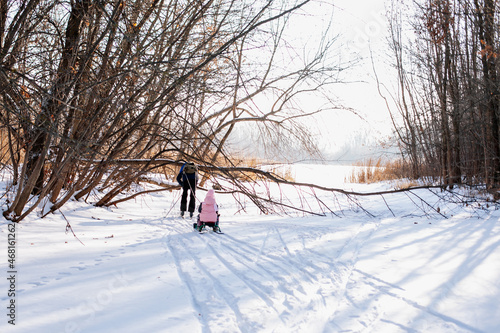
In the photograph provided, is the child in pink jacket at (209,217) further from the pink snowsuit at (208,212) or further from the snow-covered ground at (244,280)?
the snow-covered ground at (244,280)

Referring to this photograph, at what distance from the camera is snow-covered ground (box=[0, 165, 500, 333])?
231 cm

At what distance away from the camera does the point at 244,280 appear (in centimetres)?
316

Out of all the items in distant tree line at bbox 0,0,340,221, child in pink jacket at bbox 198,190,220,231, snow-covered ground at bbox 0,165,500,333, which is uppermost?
distant tree line at bbox 0,0,340,221

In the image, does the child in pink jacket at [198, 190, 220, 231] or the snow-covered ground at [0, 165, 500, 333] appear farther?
the child in pink jacket at [198, 190, 220, 231]

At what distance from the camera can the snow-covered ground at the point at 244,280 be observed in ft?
7.57

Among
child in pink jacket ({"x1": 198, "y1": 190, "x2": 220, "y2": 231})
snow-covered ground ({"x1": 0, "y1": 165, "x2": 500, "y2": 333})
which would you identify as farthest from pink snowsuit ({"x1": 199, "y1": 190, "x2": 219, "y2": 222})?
snow-covered ground ({"x1": 0, "y1": 165, "x2": 500, "y2": 333})

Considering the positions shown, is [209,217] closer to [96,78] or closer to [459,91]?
[96,78]

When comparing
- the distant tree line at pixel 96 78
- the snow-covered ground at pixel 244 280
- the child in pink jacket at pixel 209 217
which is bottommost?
the snow-covered ground at pixel 244 280

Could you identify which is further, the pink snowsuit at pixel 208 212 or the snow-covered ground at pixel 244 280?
the pink snowsuit at pixel 208 212

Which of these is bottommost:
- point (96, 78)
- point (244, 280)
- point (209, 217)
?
point (244, 280)

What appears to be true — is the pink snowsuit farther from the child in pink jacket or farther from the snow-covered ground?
the snow-covered ground

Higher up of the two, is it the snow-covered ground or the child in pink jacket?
the child in pink jacket

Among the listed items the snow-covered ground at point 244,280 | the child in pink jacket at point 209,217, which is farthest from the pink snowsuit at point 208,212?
the snow-covered ground at point 244,280

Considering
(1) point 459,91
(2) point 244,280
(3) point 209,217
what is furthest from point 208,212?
(1) point 459,91
